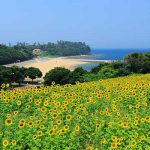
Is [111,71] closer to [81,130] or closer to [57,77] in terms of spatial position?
[57,77]

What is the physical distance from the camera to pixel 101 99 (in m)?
9.09

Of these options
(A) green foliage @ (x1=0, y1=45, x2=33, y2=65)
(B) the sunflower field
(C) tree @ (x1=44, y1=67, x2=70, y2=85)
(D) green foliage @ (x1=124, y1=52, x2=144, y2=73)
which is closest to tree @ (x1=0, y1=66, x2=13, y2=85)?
(C) tree @ (x1=44, y1=67, x2=70, y2=85)

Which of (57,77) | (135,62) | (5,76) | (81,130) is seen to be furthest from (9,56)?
(81,130)

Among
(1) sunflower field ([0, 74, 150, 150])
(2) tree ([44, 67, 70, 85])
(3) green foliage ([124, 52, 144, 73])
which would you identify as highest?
(1) sunflower field ([0, 74, 150, 150])

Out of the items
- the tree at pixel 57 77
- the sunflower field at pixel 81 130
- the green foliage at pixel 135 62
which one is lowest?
the tree at pixel 57 77

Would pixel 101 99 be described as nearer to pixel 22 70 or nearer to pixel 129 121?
pixel 129 121

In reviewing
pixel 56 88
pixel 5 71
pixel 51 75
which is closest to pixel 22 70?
pixel 5 71

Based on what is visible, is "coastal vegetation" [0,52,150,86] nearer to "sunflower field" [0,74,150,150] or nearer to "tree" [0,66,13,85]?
"tree" [0,66,13,85]

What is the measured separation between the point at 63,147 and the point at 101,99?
128 inches

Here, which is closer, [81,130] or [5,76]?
[81,130]

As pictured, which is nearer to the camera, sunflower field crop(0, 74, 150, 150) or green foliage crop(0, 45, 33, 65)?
sunflower field crop(0, 74, 150, 150)

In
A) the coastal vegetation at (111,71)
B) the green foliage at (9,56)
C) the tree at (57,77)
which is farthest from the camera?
the green foliage at (9,56)

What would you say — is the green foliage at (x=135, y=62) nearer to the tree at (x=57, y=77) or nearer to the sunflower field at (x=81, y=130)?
the tree at (x=57, y=77)

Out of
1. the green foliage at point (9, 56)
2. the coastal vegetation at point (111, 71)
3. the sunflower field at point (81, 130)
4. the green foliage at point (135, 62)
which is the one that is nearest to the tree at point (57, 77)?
the coastal vegetation at point (111, 71)
